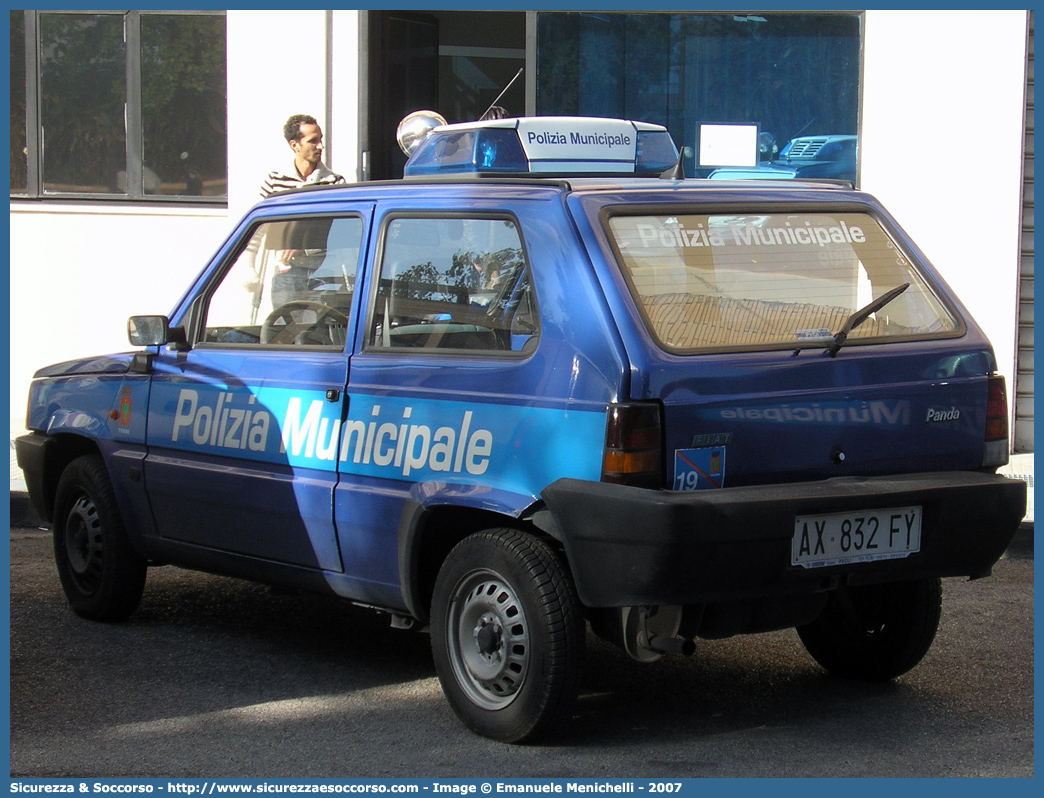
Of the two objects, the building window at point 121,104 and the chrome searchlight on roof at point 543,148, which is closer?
the chrome searchlight on roof at point 543,148

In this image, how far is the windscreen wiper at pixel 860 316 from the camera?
4348mm

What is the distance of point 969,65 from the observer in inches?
398

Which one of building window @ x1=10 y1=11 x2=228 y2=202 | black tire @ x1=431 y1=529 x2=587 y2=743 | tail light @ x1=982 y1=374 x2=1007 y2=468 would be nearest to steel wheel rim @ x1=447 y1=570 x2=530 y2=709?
black tire @ x1=431 y1=529 x2=587 y2=743

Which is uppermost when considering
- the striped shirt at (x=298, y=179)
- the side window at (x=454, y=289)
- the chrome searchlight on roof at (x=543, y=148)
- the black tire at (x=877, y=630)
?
the striped shirt at (x=298, y=179)

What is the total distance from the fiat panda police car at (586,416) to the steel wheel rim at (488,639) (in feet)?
0.04

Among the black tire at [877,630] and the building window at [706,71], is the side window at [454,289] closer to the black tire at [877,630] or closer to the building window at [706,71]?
the black tire at [877,630]

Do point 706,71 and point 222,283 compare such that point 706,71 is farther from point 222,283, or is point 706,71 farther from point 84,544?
point 84,544

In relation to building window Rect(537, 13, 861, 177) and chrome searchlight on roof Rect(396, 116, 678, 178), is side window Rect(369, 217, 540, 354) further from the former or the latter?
building window Rect(537, 13, 861, 177)

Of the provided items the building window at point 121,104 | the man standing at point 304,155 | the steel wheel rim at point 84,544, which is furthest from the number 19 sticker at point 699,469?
the building window at point 121,104

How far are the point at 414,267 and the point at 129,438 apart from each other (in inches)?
66.7

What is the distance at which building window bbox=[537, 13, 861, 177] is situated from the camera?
10539 millimetres

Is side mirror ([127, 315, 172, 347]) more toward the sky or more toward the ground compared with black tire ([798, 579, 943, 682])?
more toward the sky

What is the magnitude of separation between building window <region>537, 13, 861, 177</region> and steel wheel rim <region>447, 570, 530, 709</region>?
679 centimetres

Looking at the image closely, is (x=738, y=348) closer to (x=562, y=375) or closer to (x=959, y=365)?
(x=562, y=375)
